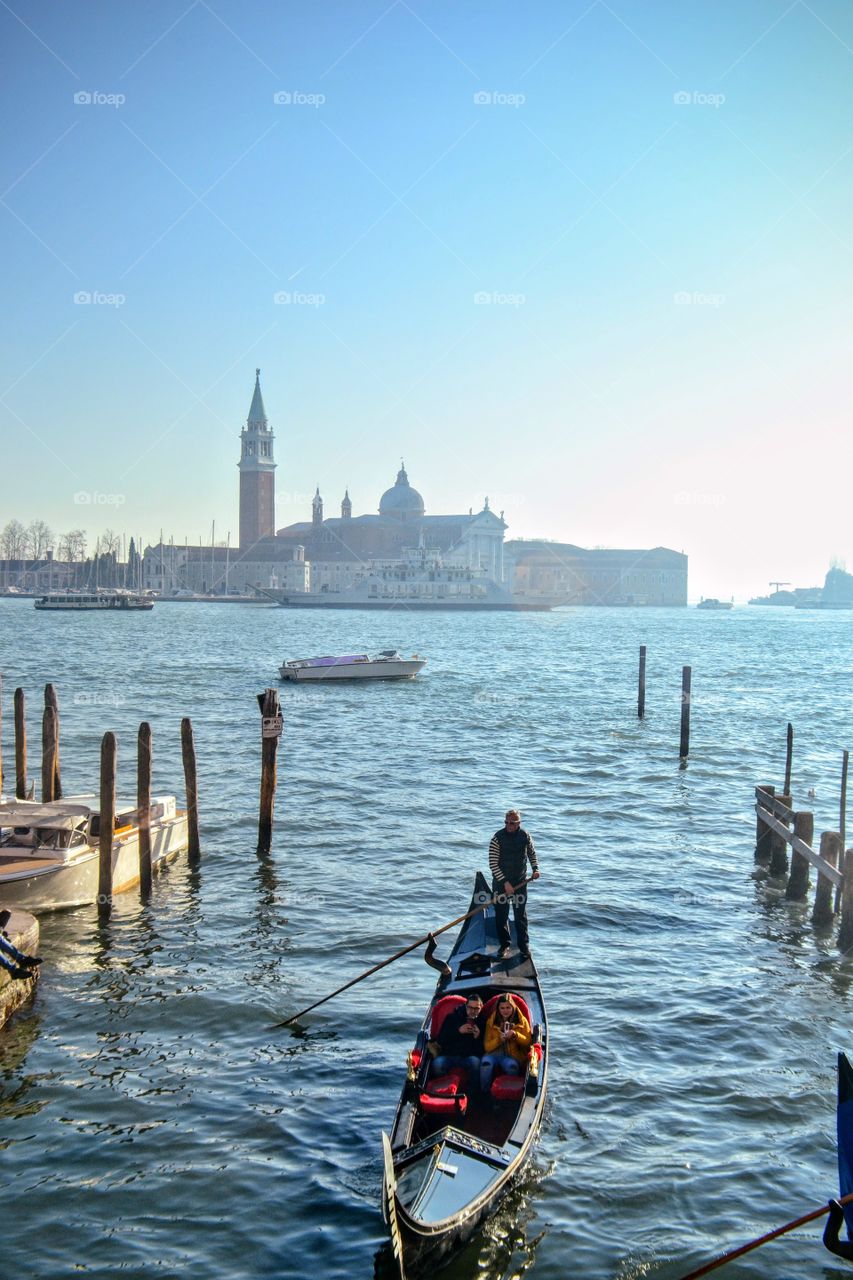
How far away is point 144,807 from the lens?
1522cm

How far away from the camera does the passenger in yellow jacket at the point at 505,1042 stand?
28.7 feet

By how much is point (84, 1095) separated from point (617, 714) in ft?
103

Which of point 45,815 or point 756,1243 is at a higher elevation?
point 45,815

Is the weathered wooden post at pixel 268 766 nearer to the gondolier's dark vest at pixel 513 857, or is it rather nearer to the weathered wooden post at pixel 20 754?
the weathered wooden post at pixel 20 754

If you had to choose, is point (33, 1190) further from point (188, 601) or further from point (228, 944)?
point (188, 601)

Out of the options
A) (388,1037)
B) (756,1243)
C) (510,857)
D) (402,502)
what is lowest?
(388,1037)

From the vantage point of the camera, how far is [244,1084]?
384 inches

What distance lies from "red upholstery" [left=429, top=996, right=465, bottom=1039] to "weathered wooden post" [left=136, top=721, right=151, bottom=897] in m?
6.60

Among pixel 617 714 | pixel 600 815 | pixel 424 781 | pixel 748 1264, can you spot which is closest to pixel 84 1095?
pixel 748 1264

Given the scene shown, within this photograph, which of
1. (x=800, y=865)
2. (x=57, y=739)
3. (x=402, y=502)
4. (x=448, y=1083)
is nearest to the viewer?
(x=448, y=1083)

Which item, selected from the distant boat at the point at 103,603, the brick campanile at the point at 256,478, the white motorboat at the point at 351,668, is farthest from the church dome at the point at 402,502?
the white motorboat at the point at 351,668

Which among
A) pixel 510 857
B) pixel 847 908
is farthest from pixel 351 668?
pixel 510 857

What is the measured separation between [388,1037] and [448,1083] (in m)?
2.30

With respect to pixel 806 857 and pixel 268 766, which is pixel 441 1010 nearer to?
pixel 806 857
